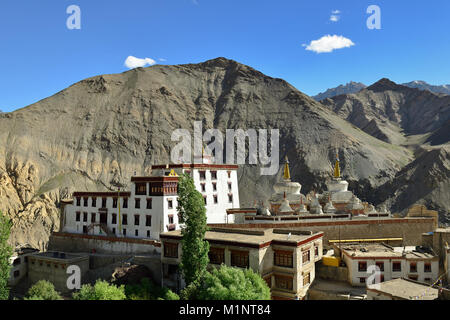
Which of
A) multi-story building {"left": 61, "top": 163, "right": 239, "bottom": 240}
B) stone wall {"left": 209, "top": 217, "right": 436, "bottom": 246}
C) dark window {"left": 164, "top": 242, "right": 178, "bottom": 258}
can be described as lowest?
dark window {"left": 164, "top": 242, "right": 178, "bottom": 258}

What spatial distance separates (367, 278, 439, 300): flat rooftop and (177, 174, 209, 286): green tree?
1424 cm

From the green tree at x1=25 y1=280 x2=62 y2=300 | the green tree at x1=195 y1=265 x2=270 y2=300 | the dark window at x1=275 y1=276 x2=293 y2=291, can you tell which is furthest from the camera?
the green tree at x1=25 y1=280 x2=62 y2=300

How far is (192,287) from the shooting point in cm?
2992

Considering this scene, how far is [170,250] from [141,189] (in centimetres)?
1112

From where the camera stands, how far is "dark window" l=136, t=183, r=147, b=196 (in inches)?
1795

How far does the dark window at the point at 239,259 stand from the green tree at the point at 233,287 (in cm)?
410

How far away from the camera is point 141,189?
151ft

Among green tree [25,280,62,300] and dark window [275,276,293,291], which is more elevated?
dark window [275,276,293,291]

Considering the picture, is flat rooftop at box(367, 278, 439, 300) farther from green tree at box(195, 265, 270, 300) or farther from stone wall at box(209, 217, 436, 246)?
stone wall at box(209, 217, 436, 246)

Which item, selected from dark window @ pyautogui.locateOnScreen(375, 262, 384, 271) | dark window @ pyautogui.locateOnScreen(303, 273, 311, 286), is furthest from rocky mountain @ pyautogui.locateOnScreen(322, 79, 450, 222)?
dark window @ pyautogui.locateOnScreen(303, 273, 311, 286)

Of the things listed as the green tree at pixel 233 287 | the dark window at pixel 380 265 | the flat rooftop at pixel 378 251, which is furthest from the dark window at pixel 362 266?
the green tree at pixel 233 287

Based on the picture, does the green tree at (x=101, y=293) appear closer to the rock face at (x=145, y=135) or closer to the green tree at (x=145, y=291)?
the green tree at (x=145, y=291)

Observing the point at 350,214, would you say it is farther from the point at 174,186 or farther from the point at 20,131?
the point at 20,131

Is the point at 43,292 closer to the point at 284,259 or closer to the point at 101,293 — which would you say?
the point at 101,293
